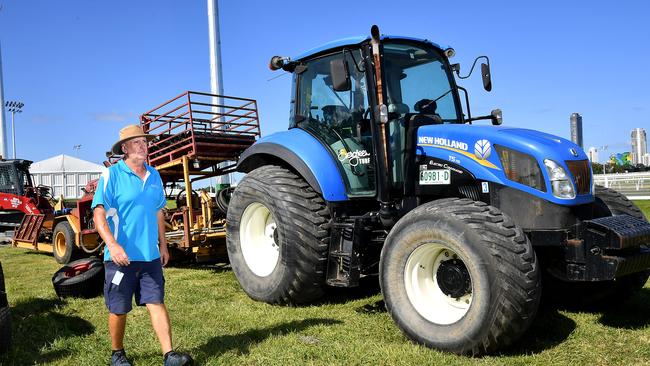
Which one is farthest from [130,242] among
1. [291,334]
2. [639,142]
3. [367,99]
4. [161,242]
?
[639,142]

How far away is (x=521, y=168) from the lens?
425 centimetres

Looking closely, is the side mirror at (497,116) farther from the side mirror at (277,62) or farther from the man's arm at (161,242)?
the man's arm at (161,242)

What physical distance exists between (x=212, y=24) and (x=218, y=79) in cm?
146

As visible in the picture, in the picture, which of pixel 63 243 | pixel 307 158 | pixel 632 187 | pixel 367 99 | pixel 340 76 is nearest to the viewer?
pixel 340 76

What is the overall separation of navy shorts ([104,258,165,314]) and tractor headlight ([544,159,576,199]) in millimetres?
2781

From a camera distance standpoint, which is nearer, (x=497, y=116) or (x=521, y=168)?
(x=521, y=168)

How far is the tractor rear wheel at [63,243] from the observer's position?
31.3 feet

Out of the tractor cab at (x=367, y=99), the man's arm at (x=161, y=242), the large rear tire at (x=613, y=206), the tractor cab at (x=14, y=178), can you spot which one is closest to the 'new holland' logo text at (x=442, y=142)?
the tractor cab at (x=367, y=99)

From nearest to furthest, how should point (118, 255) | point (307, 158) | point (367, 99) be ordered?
point (118, 255), point (367, 99), point (307, 158)

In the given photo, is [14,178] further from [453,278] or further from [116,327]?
→ [453,278]

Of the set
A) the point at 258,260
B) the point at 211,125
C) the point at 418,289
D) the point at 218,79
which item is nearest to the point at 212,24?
the point at 218,79

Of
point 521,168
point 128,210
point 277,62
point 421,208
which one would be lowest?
point 421,208

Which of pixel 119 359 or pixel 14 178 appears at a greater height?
pixel 14 178

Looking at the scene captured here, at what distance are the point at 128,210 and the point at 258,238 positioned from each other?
2518 mm
